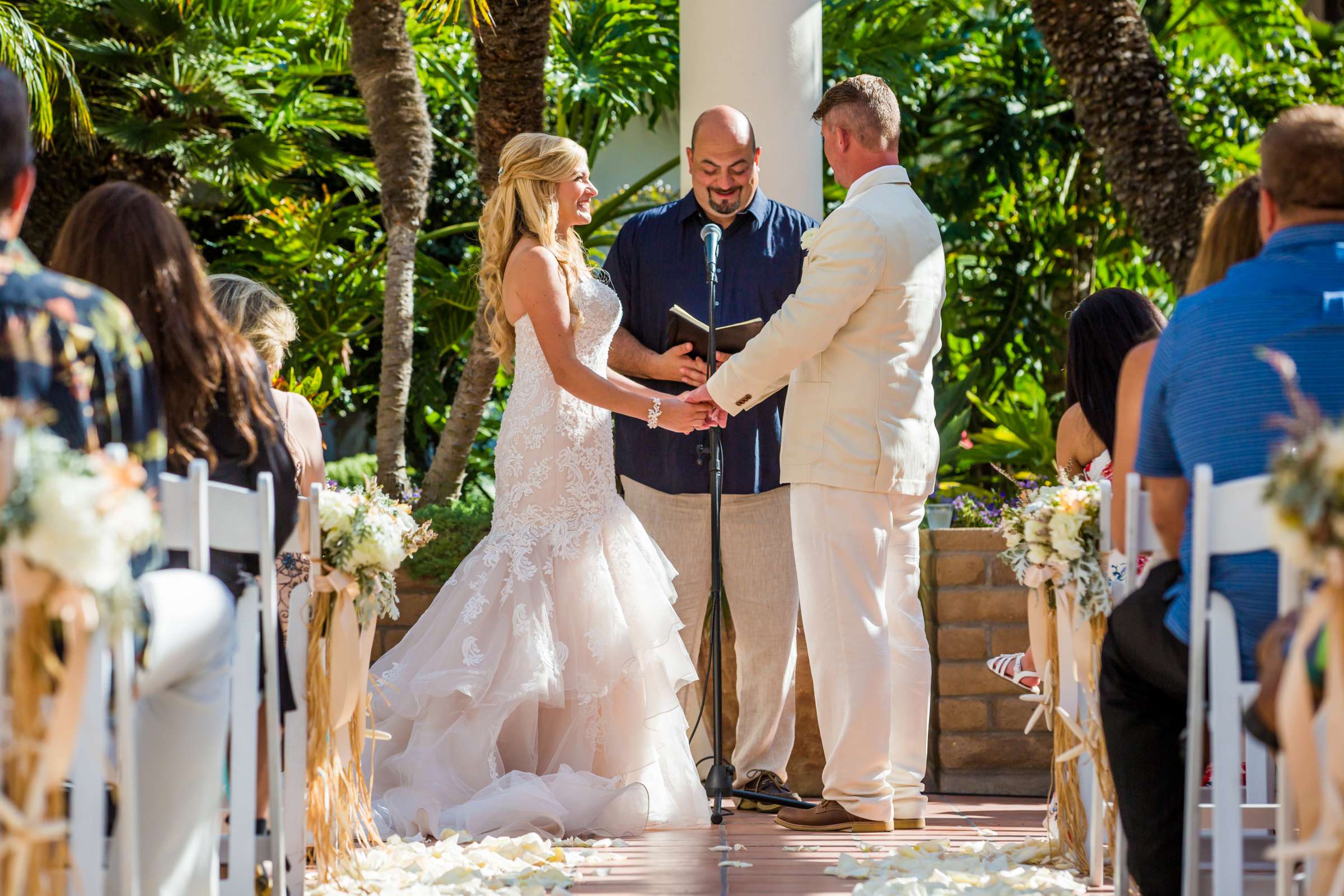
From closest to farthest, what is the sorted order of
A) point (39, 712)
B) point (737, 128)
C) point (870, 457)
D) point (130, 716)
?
point (39, 712) → point (130, 716) → point (870, 457) → point (737, 128)

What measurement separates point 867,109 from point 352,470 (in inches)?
214

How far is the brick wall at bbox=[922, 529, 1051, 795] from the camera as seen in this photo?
16.8 feet

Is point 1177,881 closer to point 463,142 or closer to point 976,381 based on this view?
point 976,381

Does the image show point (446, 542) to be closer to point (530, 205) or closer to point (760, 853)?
point (530, 205)

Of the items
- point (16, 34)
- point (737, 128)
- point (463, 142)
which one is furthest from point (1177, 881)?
point (463, 142)

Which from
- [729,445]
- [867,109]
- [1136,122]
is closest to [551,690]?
[729,445]

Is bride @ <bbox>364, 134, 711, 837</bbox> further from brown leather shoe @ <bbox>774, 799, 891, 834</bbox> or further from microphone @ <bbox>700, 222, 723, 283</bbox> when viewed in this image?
microphone @ <bbox>700, 222, 723, 283</bbox>

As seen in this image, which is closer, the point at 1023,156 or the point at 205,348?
the point at 205,348

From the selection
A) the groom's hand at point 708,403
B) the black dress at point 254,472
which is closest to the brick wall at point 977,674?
the groom's hand at point 708,403

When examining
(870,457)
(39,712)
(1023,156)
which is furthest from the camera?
A: (1023,156)

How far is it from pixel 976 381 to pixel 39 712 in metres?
8.32

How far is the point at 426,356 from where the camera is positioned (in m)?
9.95

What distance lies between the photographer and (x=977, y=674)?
514cm

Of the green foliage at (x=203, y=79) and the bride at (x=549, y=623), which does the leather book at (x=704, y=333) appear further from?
the green foliage at (x=203, y=79)
